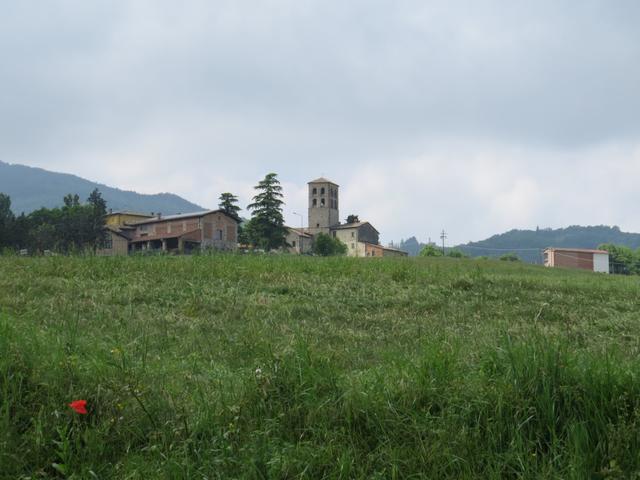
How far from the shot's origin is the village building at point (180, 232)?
80250 millimetres

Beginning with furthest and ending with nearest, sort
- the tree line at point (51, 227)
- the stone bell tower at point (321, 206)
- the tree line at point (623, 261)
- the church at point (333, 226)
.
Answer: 1. the stone bell tower at point (321, 206)
2. the church at point (333, 226)
3. the tree line at point (623, 261)
4. the tree line at point (51, 227)

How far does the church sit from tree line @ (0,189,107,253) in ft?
149

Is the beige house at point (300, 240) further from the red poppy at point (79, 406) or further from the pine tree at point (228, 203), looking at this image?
the red poppy at point (79, 406)

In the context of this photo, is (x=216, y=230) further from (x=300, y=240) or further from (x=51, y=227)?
(x=300, y=240)

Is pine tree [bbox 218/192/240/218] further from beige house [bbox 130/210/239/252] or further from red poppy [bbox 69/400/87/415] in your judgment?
red poppy [bbox 69/400/87/415]

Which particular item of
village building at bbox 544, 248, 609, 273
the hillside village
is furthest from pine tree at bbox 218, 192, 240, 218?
village building at bbox 544, 248, 609, 273

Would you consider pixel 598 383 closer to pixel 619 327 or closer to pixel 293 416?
pixel 293 416

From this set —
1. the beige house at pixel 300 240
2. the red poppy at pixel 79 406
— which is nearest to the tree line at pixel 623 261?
the beige house at pixel 300 240

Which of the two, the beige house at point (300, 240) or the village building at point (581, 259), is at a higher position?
the beige house at point (300, 240)

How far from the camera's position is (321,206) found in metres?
134

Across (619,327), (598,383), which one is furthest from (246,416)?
(619,327)

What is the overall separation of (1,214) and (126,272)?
8019 centimetres

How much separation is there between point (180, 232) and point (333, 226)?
51532 mm

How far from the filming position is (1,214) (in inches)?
3201
